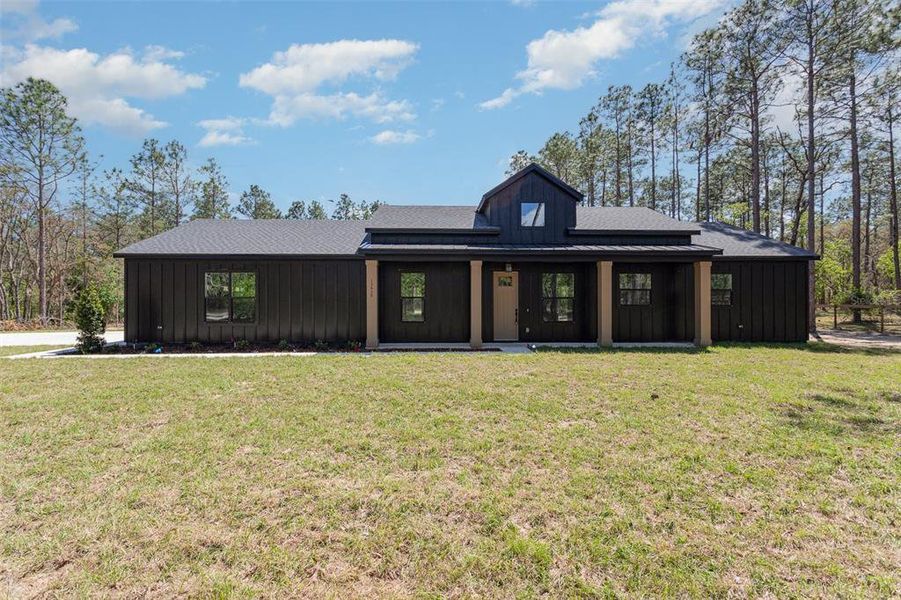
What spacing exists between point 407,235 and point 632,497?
371 inches

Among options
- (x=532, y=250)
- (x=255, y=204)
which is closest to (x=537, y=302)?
(x=532, y=250)

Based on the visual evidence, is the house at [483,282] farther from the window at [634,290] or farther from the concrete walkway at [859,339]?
the concrete walkway at [859,339]

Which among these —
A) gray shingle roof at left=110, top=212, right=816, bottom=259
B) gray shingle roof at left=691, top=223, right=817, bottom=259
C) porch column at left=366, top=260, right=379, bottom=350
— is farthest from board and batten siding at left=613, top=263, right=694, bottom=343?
porch column at left=366, top=260, right=379, bottom=350

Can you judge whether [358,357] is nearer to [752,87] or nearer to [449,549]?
[449,549]

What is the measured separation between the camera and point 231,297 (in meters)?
11.2

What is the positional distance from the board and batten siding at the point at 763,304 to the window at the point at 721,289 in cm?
11

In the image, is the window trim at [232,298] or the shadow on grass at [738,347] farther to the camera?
the window trim at [232,298]

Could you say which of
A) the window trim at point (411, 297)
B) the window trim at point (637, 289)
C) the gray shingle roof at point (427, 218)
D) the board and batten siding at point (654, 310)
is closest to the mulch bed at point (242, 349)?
the window trim at point (411, 297)

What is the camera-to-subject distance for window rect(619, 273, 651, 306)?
1204cm

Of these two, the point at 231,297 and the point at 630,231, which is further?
the point at 630,231

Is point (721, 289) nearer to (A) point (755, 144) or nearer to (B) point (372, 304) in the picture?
(A) point (755, 144)

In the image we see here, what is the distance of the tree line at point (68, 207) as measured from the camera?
18.4 meters

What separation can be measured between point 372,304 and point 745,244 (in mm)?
11936

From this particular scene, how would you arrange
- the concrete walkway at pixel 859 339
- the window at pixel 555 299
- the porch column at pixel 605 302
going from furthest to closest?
the window at pixel 555 299, the concrete walkway at pixel 859 339, the porch column at pixel 605 302
